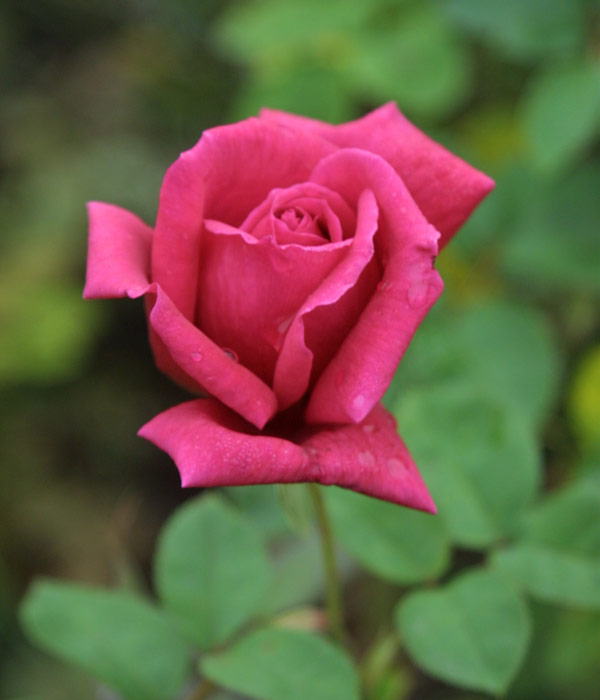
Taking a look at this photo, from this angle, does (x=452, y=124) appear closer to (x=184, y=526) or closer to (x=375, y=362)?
(x=184, y=526)

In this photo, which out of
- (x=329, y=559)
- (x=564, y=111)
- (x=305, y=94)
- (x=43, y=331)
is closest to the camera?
(x=329, y=559)

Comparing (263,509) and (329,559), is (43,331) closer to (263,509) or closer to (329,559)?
(263,509)

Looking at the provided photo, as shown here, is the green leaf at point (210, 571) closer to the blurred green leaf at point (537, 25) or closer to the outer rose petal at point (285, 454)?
the outer rose petal at point (285, 454)

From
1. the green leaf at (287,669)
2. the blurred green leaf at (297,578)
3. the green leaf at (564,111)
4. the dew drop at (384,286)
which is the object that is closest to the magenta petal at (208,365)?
the dew drop at (384,286)

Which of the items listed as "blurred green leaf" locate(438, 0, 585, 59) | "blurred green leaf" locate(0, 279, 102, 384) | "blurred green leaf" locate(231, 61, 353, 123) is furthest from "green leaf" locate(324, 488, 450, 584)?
"blurred green leaf" locate(0, 279, 102, 384)

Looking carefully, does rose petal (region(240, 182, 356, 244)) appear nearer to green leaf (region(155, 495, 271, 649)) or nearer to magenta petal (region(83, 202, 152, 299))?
magenta petal (region(83, 202, 152, 299))

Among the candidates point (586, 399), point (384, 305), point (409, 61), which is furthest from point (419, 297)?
point (409, 61)
